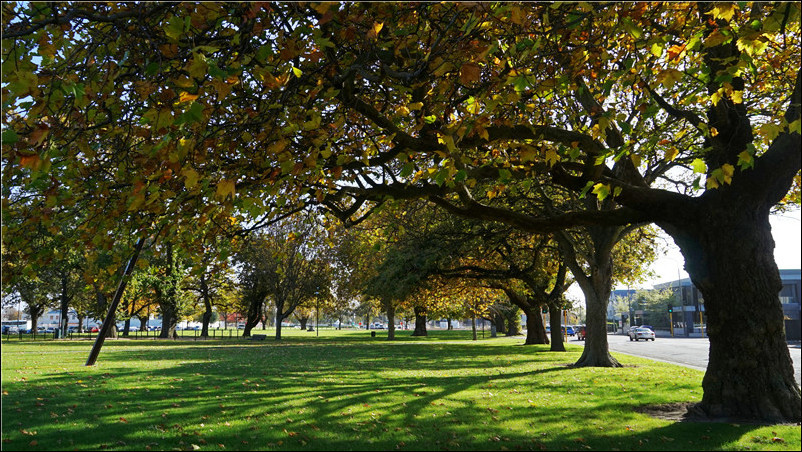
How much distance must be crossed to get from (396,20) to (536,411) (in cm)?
711

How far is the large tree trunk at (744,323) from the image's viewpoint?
321 inches

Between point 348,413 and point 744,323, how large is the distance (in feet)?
21.7

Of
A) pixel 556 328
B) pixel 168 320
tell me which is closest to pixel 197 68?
pixel 556 328

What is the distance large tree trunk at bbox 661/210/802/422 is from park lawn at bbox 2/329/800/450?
639 millimetres

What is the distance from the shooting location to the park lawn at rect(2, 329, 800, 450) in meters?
7.06

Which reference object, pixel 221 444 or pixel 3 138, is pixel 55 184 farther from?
pixel 221 444

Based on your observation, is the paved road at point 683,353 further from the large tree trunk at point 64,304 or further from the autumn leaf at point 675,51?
the large tree trunk at point 64,304

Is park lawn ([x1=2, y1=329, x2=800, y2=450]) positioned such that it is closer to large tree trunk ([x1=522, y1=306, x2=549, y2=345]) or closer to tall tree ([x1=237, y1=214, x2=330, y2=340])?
large tree trunk ([x1=522, y1=306, x2=549, y2=345])

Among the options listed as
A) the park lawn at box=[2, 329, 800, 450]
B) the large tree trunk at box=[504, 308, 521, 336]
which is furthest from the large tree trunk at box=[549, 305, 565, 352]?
the large tree trunk at box=[504, 308, 521, 336]

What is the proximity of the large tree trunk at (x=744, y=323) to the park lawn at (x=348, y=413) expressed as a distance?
0.64 m

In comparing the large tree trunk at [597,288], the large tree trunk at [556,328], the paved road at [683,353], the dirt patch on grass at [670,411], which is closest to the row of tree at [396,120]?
the dirt patch on grass at [670,411]

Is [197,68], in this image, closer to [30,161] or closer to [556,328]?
[30,161]

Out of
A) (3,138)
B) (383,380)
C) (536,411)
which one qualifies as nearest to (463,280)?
(383,380)

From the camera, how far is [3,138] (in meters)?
3.81
